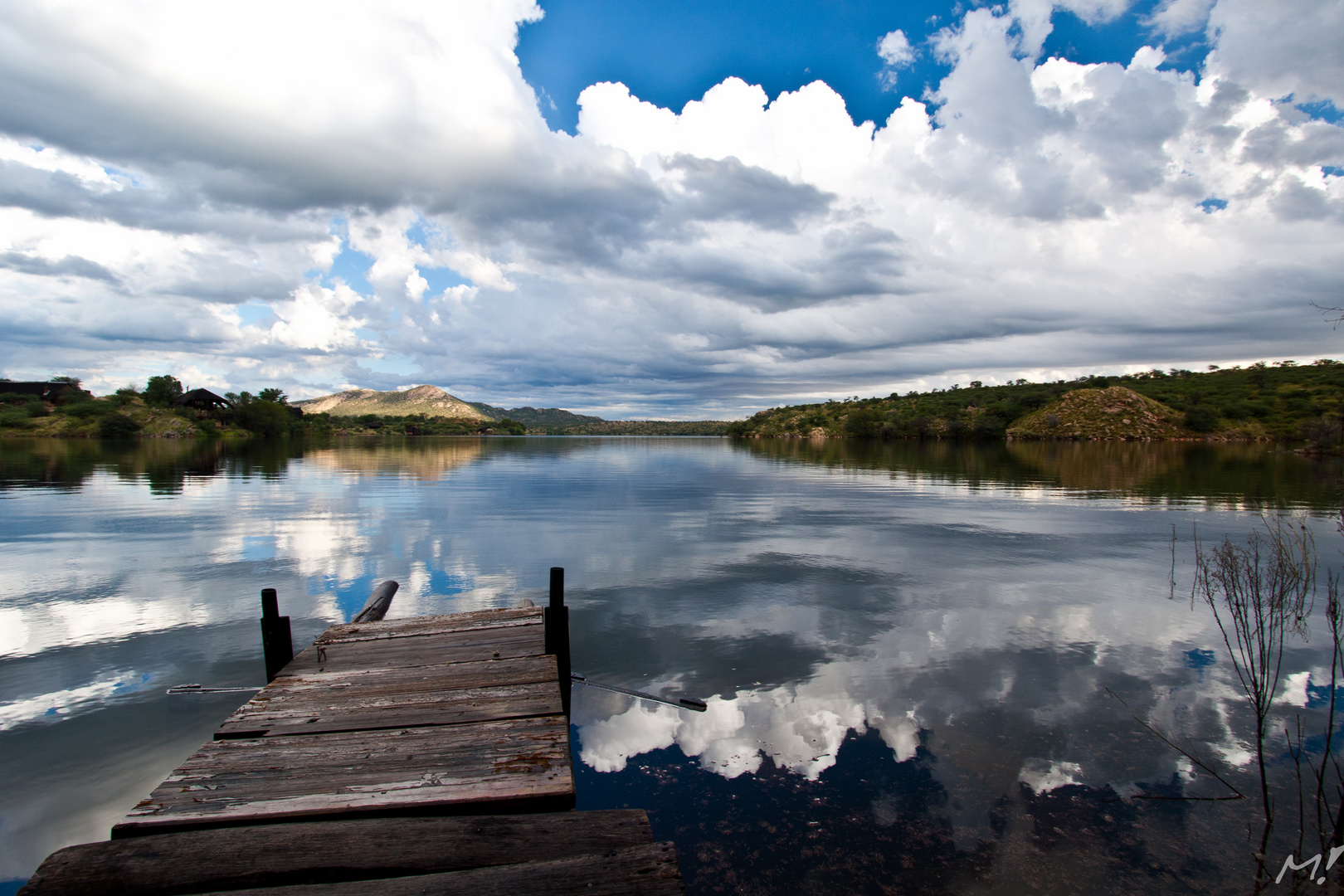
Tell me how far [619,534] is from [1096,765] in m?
18.1

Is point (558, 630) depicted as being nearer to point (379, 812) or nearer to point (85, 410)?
point (379, 812)

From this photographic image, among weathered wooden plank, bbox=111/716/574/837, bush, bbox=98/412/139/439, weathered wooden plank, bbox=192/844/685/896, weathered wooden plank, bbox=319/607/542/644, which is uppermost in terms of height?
bush, bbox=98/412/139/439

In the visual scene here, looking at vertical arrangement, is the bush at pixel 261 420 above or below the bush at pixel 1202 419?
above

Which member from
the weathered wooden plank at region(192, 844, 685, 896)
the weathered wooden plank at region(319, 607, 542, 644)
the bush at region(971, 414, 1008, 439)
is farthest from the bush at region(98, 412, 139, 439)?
the bush at region(971, 414, 1008, 439)

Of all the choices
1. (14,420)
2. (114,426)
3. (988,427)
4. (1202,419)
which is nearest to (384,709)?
(114,426)

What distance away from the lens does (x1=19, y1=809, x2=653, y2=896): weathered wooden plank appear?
162 inches

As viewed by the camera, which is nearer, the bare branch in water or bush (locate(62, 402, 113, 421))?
the bare branch in water

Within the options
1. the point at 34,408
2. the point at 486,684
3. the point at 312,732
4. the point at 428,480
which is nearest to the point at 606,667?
the point at 486,684

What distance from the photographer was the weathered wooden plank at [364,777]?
4.90 m

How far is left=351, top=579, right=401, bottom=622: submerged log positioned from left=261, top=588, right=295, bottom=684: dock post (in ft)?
9.42

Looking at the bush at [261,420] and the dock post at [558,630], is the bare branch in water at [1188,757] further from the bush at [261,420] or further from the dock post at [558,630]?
the bush at [261,420]

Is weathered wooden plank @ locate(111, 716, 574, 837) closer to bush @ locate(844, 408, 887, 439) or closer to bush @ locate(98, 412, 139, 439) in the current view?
bush @ locate(98, 412, 139, 439)

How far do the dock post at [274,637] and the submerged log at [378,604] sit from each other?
9.42ft

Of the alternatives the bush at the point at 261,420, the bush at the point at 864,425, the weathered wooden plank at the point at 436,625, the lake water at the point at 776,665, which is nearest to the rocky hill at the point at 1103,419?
the bush at the point at 864,425
